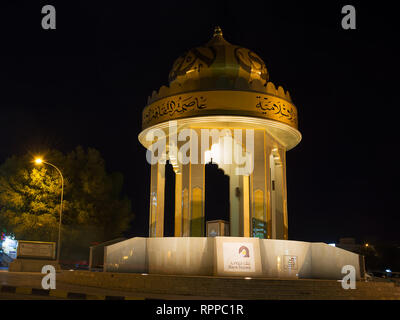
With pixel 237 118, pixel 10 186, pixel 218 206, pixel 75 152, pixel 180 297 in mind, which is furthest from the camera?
pixel 218 206

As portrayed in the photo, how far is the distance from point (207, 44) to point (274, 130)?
5.61 meters

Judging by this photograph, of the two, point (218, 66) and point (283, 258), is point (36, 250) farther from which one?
point (283, 258)

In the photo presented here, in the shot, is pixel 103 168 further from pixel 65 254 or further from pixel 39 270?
pixel 39 270

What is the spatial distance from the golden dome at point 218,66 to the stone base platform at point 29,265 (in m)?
13.5

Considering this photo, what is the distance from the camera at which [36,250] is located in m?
27.2

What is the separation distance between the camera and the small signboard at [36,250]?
87.6ft

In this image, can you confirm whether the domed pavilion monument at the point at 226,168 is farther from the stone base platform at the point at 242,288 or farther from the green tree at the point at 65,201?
the green tree at the point at 65,201

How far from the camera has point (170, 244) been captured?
17.7 meters

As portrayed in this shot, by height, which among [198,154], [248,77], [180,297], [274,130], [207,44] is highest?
[207,44]

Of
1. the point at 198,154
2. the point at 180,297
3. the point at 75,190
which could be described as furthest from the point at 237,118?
the point at 75,190

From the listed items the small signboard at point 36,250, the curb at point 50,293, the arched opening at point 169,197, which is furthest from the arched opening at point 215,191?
the curb at point 50,293

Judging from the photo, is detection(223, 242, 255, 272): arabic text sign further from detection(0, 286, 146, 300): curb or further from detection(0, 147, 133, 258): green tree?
detection(0, 147, 133, 258): green tree

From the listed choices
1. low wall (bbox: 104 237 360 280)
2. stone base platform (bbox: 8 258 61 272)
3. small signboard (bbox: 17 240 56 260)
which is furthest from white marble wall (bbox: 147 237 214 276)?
small signboard (bbox: 17 240 56 260)

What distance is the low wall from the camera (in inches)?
663
